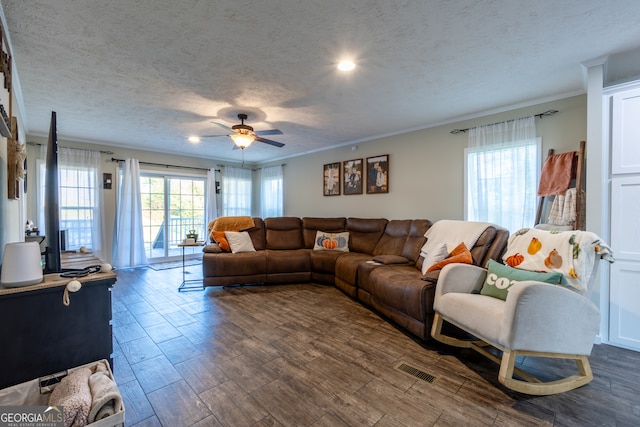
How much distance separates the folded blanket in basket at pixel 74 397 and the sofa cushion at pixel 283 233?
349 centimetres

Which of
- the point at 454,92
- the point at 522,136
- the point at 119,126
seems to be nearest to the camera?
the point at 454,92

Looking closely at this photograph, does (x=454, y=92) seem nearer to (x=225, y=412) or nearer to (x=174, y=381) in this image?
(x=225, y=412)

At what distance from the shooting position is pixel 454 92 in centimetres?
286

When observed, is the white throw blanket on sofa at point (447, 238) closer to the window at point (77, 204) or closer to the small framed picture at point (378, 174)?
the small framed picture at point (378, 174)

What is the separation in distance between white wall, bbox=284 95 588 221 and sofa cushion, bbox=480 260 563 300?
1583 millimetres

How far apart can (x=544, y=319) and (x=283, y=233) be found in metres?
3.74

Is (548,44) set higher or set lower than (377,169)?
higher

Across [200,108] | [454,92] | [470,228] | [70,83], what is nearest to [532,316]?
[470,228]

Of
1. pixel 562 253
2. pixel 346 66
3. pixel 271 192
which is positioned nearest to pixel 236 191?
pixel 271 192

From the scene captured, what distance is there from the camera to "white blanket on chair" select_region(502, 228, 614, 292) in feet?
6.10

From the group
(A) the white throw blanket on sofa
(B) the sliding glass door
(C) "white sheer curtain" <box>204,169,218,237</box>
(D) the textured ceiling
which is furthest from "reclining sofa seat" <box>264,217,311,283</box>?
(B) the sliding glass door

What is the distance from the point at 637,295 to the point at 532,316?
4.64ft

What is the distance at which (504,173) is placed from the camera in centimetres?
325

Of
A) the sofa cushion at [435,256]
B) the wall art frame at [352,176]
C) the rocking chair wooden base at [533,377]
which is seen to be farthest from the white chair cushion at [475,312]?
the wall art frame at [352,176]
